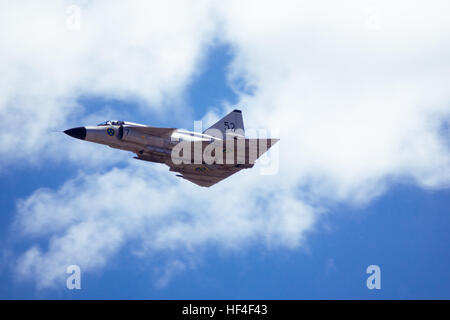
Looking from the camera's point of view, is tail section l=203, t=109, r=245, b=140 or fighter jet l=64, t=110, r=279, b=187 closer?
fighter jet l=64, t=110, r=279, b=187

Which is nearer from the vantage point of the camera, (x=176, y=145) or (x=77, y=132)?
(x=77, y=132)

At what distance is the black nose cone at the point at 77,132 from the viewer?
54.0m

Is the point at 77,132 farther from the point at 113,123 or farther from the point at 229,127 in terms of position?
the point at 229,127

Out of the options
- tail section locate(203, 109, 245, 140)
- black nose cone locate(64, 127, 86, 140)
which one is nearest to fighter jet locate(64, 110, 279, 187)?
black nose cone locate(64, 127, 86, 140)

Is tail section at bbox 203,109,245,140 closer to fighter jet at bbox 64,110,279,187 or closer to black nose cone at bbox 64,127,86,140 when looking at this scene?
fighter jet at bbox 64,110,279,187

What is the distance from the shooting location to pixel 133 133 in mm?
55312

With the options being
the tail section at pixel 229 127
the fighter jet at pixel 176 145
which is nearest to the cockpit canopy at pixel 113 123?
the fighter jet at pixel 176 145

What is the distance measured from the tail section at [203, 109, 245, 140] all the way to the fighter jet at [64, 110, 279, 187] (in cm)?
362

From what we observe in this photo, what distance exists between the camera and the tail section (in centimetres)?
6262

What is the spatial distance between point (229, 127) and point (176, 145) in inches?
383

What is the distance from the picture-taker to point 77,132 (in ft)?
178

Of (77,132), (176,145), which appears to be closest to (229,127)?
(176,145)
